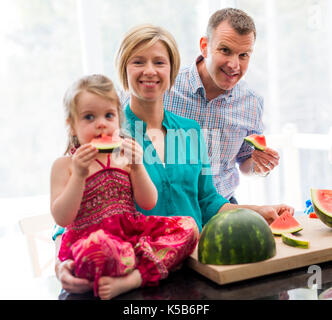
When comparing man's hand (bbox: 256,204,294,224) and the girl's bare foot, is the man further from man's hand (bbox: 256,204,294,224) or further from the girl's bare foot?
the girl's bare foot

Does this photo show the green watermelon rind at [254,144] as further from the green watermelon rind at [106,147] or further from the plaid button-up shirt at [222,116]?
the green watermelon rind at [106,147]

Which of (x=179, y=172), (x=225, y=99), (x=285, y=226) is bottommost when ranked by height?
(x=285, y=226)

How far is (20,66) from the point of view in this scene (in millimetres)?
3875

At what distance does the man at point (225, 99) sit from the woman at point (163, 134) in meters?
0.53

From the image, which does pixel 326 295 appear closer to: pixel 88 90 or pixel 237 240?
pixel 237 240

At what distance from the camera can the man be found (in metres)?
2.30

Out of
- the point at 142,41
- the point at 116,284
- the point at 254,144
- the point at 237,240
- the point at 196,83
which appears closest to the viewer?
the point at 116,284

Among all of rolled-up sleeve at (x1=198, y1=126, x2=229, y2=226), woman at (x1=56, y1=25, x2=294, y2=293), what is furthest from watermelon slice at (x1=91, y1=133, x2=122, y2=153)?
rolled-up sleeve at (x1=198, y1=126, x2=229, y2=226)

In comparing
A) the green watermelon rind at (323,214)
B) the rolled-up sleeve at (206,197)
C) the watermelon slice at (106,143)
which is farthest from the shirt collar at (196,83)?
the watermelon slice at (106,143)

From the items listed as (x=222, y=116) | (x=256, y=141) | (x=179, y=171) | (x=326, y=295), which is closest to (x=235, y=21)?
(x=222, y=116)

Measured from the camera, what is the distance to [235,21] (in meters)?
2.27

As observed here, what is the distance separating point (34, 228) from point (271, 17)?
3459 mm

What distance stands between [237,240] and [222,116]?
1.37 meters
